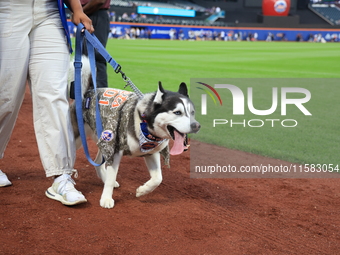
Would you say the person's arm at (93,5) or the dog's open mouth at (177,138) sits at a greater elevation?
the person's arm at (93,5)

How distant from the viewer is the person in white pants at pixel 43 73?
3.32 m

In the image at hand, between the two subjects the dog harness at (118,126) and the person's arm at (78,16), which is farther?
the person's arm at (78,16)

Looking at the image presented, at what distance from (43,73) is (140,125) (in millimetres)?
927

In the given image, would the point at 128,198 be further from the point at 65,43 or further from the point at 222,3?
the point at 222,3

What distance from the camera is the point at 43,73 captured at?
3406mm

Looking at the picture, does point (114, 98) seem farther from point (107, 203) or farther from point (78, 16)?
point (107, 203)

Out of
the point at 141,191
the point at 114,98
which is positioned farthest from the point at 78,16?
the point at 141,191

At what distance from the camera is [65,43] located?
11.6ft

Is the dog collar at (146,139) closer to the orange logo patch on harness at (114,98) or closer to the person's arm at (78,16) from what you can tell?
the orange logo patch on harness at (114,98)

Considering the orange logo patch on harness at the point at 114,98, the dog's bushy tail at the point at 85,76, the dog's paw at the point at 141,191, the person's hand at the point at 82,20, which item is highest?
the person's hand at the point at 82,20

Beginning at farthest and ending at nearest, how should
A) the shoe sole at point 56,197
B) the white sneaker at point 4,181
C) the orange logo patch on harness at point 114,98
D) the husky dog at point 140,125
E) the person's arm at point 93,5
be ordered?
the person's arm at point 93,5 → the white sneaker at point 4,181 → the orange logo patch on harness at point 114,98 → the shoe sole at point 56,197 → the husky dog at point 140,125

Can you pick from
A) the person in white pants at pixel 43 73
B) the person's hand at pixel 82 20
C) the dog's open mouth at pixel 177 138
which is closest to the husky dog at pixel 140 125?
the dog's open mouth at pixel 177 138

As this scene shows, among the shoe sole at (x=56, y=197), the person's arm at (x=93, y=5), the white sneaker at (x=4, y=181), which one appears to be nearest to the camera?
the shoe sole at (x=56, y=197)

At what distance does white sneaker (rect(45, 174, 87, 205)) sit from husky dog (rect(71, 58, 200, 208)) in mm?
212
